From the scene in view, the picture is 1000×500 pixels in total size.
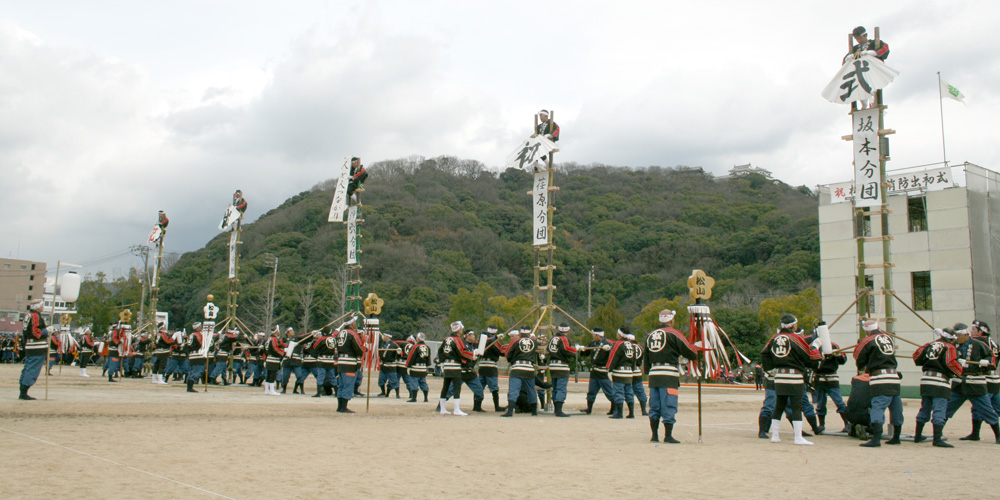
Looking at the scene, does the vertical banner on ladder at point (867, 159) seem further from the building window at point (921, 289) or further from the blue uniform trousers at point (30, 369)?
the building window at point (921, 289)

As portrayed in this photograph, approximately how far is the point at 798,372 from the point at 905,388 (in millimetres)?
24186

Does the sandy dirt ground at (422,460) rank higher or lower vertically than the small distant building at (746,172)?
lower

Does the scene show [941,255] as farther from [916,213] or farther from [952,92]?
[952,92]

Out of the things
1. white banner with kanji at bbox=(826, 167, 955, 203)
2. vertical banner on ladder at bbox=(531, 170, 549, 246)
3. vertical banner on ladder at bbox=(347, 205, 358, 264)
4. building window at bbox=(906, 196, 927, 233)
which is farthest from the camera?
building window at bbox=(906, 196, 927, 233)

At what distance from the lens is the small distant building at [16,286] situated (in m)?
75.2

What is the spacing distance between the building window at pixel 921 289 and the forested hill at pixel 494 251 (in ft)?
40.4

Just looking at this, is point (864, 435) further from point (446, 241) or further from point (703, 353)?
point (446, 241)

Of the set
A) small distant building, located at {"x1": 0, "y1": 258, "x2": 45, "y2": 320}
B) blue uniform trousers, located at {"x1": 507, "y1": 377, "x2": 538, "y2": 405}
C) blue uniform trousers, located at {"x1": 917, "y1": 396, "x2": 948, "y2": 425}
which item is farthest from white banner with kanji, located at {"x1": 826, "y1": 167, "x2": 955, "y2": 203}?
small distant building, located at {"x1": 0, "y1": 258, "x2": 45, "y2": 320}

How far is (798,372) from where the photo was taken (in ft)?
32.2

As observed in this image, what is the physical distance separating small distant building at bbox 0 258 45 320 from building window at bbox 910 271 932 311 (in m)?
81.2

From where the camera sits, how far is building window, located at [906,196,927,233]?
3269 cm

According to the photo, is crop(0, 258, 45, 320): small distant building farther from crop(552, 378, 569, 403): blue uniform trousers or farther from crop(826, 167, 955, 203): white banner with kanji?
crop(826, 167, 955, 203): white banner with kanji

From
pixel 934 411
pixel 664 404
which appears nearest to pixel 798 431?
pixel 664 404

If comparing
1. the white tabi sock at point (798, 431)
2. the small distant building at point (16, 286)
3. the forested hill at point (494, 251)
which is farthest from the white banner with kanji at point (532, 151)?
the small distant building at point (16, 286)
